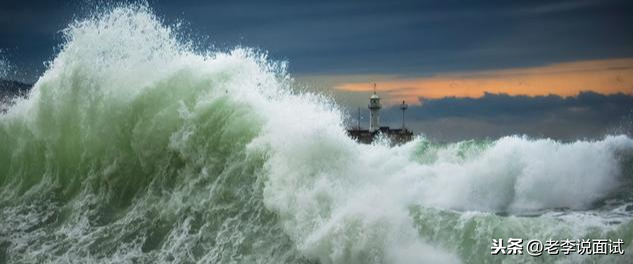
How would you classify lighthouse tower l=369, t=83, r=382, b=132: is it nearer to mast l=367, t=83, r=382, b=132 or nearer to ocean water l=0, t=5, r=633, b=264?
mast l=367, t=83, r=382, b=132

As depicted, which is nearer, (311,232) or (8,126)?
(311,232)

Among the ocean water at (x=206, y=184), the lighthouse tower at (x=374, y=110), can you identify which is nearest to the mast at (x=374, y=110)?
the lighthouse tower at (x=374, y=110)

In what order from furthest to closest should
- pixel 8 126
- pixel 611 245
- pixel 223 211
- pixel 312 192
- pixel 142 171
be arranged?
pixel 8 126 → pixel 142 171 → pixel 223 211 → pixel 312 192 → pixel 611 245

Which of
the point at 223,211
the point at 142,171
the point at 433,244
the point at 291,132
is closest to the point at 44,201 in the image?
the point at 142,171

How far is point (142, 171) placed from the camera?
1064 centimetres

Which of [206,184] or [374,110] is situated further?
[374,110]

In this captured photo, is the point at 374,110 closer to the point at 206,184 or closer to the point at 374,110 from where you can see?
the point at 374,110

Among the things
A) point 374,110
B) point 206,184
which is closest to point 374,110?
point 374,110

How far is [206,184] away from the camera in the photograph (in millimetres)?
9812

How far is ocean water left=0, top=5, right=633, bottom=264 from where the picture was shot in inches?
321

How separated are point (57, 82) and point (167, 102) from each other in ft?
9.15

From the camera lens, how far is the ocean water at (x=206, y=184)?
8.16 m

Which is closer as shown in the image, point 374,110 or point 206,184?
point 206,184

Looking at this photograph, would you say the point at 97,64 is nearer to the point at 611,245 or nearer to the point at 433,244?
the point at 433,244
